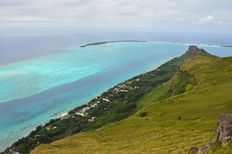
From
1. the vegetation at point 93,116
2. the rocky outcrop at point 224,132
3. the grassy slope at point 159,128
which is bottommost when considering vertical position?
the vegetation at point 93,116

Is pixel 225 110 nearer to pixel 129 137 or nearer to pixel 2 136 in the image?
pixel 129 137

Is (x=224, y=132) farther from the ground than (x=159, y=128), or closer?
farther from the ground

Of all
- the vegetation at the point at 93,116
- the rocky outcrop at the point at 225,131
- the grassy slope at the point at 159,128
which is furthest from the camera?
the vegetation at the point at 93,116

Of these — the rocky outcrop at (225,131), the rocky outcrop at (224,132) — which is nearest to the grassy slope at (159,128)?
the rocky outcrop at (224,132)

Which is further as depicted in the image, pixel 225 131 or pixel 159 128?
pixel 159 128

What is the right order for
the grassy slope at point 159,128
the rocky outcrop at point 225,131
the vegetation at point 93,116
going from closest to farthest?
the rocky outcrop at point 225,131
the grassy slope at point 159,128
the vegetation at point 93,116

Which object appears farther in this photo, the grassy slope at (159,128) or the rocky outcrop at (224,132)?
the grassy slope at (159,128)

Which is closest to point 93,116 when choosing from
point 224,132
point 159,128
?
point 159,128

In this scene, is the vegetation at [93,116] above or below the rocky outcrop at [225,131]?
below

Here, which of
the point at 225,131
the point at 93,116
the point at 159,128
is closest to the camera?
the point at 225,131

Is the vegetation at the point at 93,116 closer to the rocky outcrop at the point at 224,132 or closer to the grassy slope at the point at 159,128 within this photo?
the grassy slope at the point at 159,128

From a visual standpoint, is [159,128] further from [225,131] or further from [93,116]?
Answer: [93,116]
